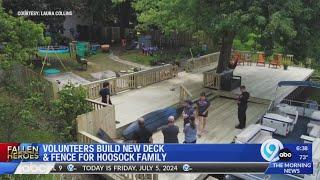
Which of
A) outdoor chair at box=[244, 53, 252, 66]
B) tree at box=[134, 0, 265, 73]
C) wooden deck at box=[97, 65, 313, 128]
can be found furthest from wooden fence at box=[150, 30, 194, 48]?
tree at box=[134, 0, 265, 73]

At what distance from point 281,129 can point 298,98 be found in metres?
8.37

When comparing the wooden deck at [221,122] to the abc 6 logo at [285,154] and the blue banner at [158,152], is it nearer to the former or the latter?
the blue banner at [158,152]

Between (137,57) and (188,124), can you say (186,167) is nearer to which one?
(188,124)

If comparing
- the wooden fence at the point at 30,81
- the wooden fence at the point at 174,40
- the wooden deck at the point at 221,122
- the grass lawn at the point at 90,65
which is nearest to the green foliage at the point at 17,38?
the wooden fence at the point at 30,81

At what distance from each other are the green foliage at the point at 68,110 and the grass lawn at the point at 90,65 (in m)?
8.44

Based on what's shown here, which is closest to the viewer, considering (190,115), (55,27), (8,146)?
(8,146)

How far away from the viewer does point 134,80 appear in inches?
717

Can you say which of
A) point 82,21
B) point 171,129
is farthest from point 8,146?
point 82,21

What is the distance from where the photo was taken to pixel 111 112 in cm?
1245

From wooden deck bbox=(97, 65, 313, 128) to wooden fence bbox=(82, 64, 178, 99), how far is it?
0.97 feet

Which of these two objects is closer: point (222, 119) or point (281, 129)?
point (281, 129)

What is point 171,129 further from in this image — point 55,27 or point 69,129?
point 55,27

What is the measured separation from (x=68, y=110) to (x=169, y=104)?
5.09m

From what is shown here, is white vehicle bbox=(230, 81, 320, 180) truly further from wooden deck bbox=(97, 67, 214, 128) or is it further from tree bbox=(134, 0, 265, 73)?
wooden deck bbox=(97, 67, 214, 128)
